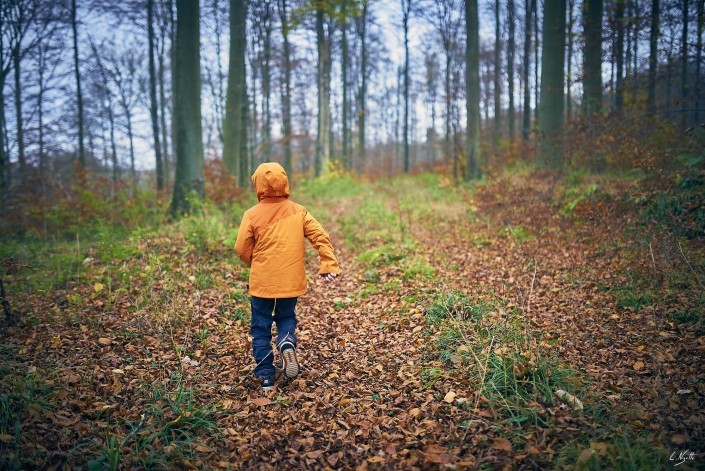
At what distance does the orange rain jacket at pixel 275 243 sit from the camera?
13.6ft

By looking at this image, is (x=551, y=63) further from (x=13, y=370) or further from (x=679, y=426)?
(x=13, y=370)

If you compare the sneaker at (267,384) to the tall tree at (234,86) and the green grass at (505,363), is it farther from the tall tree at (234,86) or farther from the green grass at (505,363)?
the tall tree at (234,86)

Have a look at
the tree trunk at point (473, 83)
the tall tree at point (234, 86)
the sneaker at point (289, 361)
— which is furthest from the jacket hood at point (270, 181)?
the tree trunk at point (473, 83)

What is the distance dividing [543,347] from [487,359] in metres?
0.93

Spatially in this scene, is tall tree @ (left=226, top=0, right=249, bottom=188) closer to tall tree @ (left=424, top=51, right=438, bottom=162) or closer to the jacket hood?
the jacket hood

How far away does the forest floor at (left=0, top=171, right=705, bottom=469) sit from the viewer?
3.06 m

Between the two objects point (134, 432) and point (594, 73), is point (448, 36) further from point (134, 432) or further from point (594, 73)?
point (134, 432)

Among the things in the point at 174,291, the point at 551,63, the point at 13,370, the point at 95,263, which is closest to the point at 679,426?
the point at 13,370

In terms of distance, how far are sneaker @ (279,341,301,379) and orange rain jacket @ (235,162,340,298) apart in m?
0.54

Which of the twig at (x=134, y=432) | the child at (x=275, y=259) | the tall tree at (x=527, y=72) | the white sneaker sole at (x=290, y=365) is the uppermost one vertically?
the tall tree at (x=527, y=72)

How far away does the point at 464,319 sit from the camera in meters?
5.06

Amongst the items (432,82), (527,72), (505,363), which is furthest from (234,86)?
(432,82)

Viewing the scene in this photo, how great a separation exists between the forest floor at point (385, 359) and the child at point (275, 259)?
440mm

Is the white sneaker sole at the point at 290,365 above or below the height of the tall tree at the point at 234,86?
below
